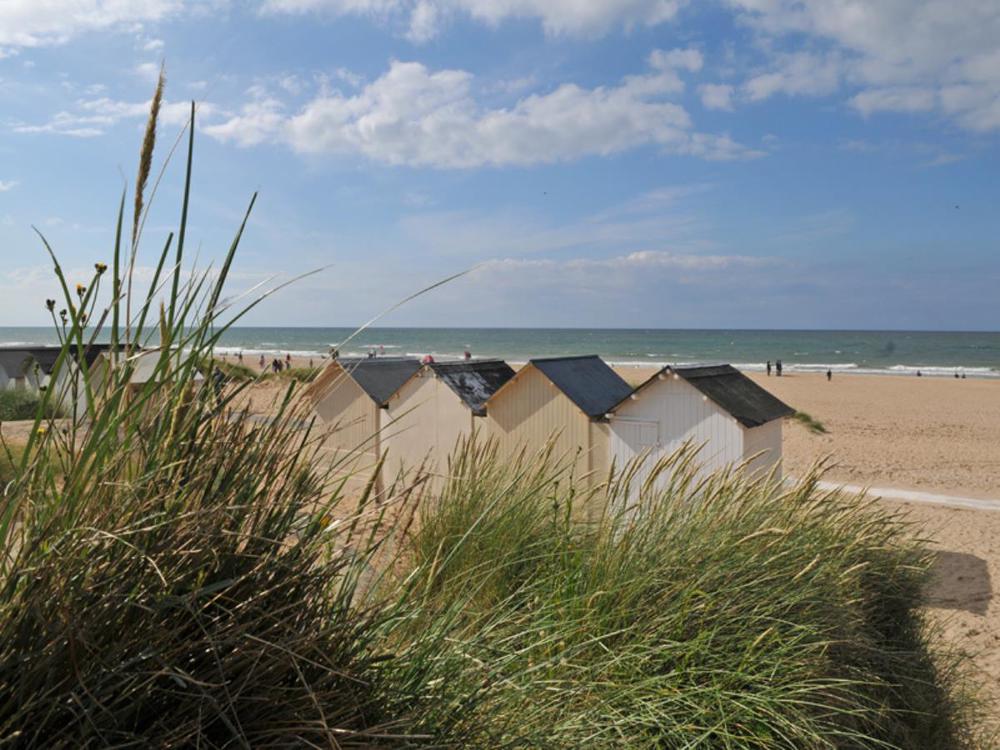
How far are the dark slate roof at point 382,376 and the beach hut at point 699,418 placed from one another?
2710 millimetres

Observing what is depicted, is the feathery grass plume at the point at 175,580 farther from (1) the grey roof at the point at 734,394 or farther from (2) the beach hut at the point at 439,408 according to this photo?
(2) the beach hut at the point at 439,408

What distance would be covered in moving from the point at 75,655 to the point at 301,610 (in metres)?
0.44

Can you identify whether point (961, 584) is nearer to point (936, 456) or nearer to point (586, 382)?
point (586, 382)

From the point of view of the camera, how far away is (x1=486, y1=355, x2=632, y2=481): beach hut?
7.39 metres

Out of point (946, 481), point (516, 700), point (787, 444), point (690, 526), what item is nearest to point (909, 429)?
point (787, 444)

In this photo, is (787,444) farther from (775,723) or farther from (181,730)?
(181,730)

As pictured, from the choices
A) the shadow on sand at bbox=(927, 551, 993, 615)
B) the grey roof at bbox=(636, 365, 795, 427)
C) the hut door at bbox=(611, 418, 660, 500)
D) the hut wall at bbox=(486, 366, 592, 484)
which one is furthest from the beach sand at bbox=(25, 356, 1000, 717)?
the hut wall at bbox=(486, 366, 592, 484)

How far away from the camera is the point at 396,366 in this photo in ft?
31.6

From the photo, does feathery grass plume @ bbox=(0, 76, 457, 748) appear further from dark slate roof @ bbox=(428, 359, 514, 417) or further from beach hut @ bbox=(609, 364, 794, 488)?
dark slate roof @ bbox=(428, 359, 514, 417)

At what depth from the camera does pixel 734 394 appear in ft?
23.3

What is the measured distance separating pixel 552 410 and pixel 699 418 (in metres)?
1.48

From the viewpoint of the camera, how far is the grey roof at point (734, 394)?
266 inches

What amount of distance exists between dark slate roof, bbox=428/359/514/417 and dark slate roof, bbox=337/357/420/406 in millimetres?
492

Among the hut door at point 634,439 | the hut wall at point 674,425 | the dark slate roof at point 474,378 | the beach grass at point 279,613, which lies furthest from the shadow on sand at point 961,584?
the beach grass at point 279,613
